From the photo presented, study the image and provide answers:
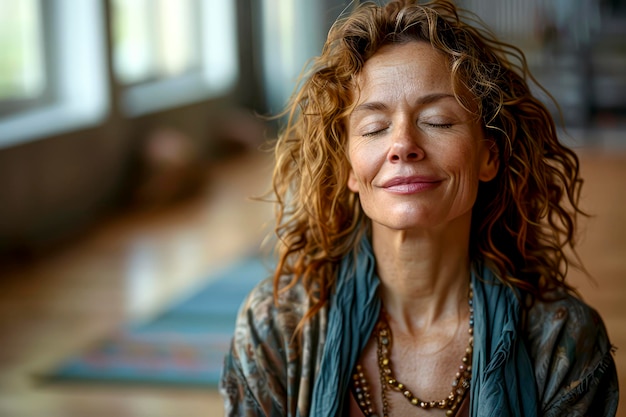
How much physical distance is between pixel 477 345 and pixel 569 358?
12cm

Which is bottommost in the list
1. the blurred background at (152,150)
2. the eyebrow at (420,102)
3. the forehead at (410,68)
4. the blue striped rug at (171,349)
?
the blue striped rug at (171,349)

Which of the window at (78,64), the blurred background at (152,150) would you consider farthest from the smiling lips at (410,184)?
the window at (78,64)

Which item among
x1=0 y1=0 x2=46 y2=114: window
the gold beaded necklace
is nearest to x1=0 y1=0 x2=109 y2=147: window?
→ x1=0 y1=0 x2=46 y2=114: window

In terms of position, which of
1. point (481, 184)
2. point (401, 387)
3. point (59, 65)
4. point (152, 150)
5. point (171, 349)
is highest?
point (59, 65)

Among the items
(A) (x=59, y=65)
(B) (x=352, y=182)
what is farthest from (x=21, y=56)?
(B) (x=352, y=182)

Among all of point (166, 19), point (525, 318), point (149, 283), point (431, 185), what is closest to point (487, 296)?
point (525, 318)

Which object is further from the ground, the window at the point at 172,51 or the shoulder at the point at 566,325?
the window at the point at 172,51

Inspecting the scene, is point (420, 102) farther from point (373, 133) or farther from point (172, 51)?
point (172, 51)

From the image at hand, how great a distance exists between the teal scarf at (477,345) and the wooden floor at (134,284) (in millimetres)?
799

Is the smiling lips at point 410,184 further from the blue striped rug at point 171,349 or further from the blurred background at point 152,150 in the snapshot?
the blue striped rug at point 171,349

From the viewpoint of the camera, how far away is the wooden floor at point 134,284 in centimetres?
303

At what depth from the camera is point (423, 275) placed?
4.61 ft

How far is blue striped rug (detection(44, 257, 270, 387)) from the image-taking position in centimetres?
321

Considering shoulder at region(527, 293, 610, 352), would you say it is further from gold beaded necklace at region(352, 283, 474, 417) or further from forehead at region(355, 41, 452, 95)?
forehead at region(355, 41, 452, 95)
